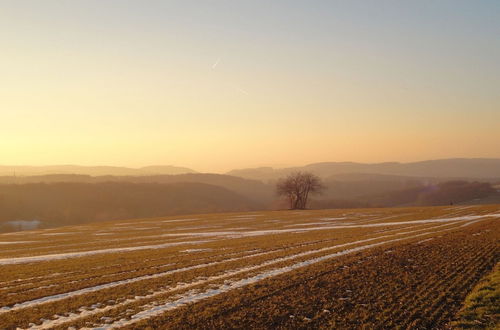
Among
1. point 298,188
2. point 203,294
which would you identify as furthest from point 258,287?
point 298,188

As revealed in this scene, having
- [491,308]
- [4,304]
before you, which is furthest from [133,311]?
[491,308]

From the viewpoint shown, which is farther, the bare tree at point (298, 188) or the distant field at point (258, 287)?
the bare tree at point (298, 188)

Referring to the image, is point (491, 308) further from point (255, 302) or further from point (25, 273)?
point (25, 273)

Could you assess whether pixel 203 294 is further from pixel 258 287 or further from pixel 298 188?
pixel 298 188

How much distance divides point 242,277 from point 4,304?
11316mm

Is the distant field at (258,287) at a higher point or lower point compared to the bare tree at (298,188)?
lower

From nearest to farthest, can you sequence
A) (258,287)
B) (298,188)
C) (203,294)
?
(203,294) → (258,287) → (298,188)

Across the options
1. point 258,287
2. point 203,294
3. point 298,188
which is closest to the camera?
point 203,294

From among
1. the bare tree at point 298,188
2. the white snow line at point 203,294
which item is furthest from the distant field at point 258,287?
the bare tree at point 298,188

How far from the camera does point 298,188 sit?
11781 centimetres

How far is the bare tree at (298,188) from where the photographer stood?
386 ft

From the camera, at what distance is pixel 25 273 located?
1010 inches

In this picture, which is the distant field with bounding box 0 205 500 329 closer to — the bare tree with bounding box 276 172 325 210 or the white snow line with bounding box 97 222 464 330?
the white snow line with bounding box 97 222 464 330

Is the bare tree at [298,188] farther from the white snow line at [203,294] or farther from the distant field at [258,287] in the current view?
the white snow line at [203,294]
